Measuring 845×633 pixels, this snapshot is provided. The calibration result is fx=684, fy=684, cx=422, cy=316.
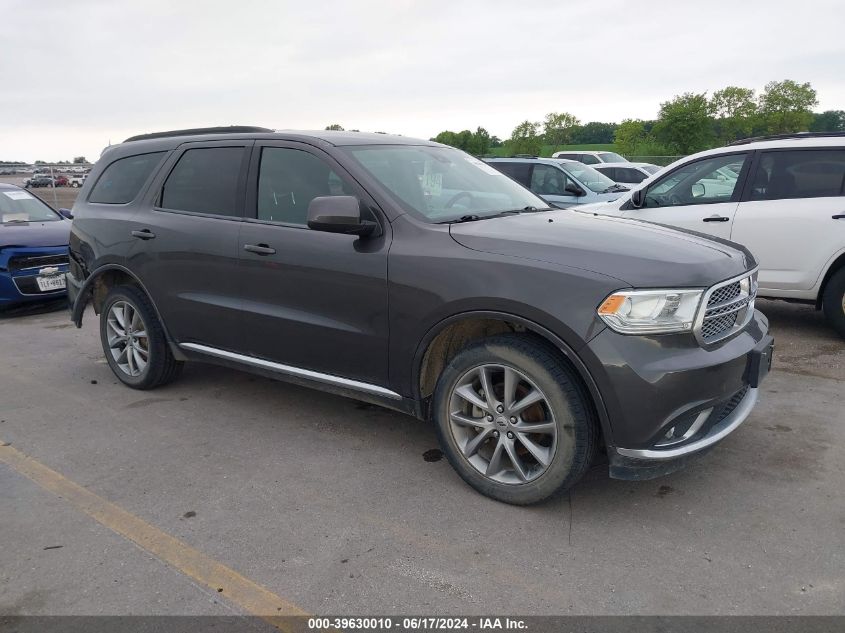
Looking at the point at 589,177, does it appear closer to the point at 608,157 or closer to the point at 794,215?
the point at 794,215

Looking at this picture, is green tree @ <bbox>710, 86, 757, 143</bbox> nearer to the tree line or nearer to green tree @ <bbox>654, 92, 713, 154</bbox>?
the tree line

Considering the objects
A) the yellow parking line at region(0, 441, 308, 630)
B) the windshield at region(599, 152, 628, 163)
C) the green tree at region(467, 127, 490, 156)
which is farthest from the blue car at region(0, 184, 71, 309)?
the green tree at region(467, 127, 490, 156)

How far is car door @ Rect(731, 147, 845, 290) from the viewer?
19.5 feet

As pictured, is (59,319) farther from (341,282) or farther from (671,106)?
(671,106)

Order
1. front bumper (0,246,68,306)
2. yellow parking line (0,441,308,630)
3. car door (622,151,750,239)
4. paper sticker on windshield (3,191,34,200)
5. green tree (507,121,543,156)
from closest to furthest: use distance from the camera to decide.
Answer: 1. yellow parking line (0,441,308,630)
2. car door (622,151,750,239)
3. front bumper (0,246,68,306)
4. paper sticker on windshield (3,191,34,200)
5. green tree (507,121,543,156)

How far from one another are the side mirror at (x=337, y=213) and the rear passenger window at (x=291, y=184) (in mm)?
346

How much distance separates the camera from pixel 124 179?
5.11 m

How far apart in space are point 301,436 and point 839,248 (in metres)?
4.81

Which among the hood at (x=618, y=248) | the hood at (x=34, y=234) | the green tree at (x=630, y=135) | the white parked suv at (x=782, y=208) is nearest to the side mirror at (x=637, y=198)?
the white parked suv at (x=782, y=208)

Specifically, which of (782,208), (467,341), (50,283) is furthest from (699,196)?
(50,283)

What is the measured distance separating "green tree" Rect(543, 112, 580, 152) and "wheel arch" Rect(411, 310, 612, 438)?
90.5 metres

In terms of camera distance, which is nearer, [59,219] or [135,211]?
[135,211]

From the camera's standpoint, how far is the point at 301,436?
4195mm
